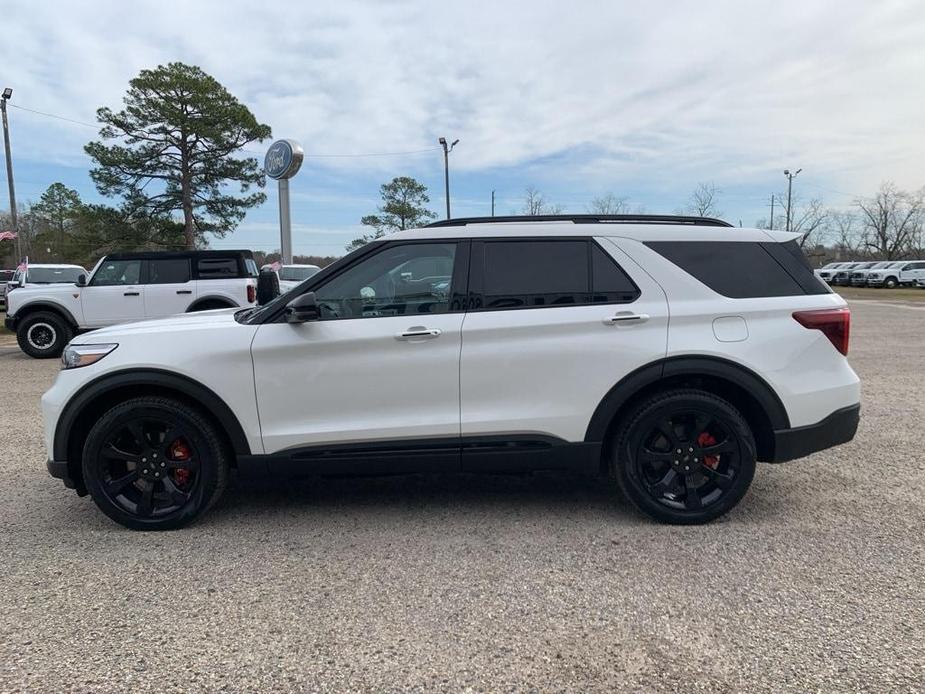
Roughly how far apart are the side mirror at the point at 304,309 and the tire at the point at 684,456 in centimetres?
185

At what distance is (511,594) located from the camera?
2965 millimetres

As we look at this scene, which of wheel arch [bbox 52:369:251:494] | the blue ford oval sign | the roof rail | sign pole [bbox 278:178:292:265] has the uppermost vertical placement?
the blue ford oval sign

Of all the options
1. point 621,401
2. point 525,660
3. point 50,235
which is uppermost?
point 50,235

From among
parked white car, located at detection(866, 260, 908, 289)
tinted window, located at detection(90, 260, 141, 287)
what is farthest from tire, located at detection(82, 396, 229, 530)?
parked white car, located at detection(866, 260, 908, 289)

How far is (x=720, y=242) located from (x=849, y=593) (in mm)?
1953

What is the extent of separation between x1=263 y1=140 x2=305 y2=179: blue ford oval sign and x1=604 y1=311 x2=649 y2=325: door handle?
16.3 meters

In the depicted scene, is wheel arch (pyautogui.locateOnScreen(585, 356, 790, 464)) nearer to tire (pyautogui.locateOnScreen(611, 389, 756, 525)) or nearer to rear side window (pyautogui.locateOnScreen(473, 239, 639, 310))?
tire (pyautogui.locateOnScreen(611, 389, 756, 525))

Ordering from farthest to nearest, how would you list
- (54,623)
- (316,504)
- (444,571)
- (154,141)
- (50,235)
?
(50,235)
(154,141)
(316,504)
(444,571)
(54,623)

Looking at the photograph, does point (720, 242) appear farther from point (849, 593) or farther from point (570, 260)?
point (849, 593)

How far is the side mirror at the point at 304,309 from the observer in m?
3.46

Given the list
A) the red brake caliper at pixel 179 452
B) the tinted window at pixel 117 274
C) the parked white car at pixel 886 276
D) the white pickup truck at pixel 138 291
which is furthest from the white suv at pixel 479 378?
the parked white car at pixel 886 276

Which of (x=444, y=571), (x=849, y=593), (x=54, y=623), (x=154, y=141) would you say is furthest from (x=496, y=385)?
(x=154, y=141)

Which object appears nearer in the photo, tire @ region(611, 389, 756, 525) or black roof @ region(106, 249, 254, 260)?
tire @ region(611, 389, 756, 525)

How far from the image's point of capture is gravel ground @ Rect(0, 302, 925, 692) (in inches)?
95.3
